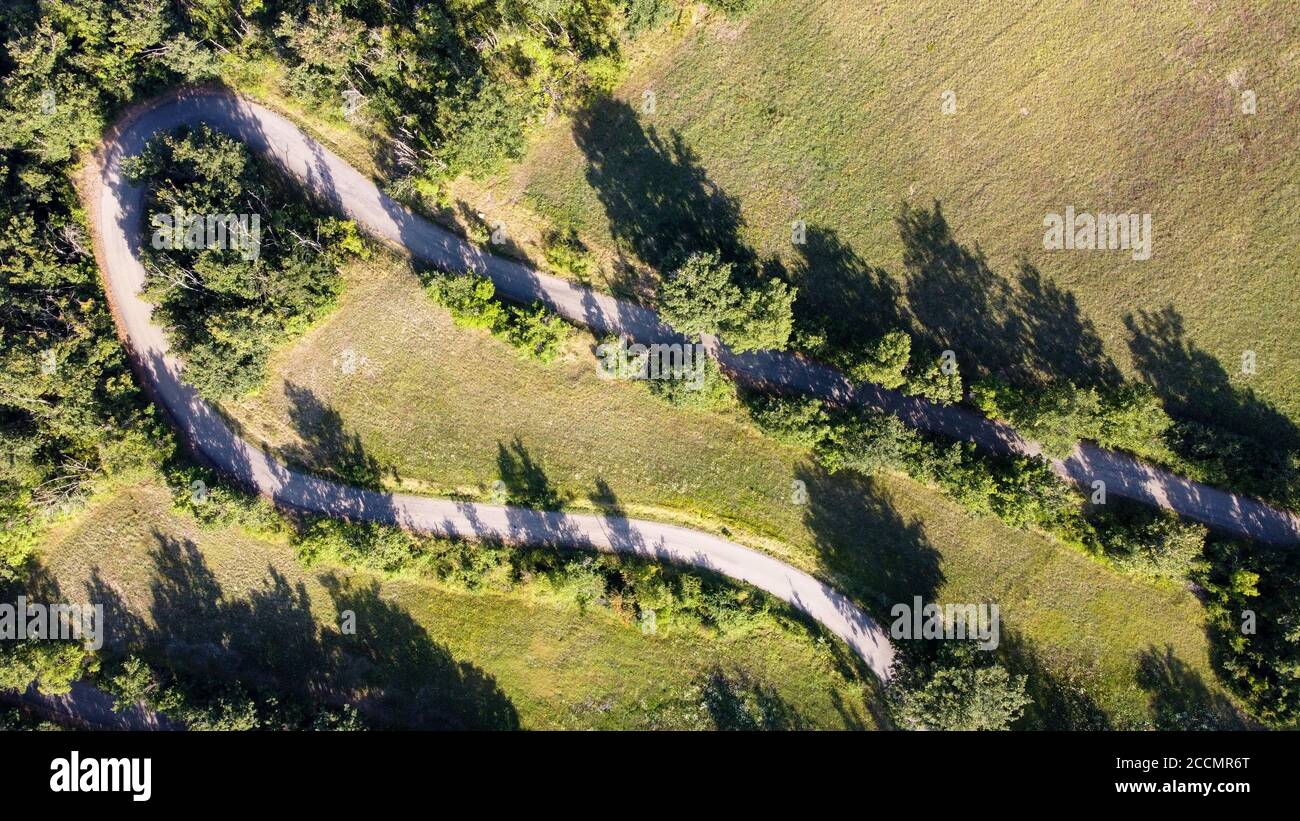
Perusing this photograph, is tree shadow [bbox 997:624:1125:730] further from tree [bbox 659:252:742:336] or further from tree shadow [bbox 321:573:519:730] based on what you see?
tree shadow [bbox 321:573:519:730]

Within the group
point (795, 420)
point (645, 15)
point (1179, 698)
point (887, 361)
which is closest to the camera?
point (887, 361)

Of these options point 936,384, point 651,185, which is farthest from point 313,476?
point 936,384

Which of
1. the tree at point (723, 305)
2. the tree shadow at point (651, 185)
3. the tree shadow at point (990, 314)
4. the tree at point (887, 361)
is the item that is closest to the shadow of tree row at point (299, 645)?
the tree at point (723, 305)

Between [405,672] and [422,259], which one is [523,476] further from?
[422,259]

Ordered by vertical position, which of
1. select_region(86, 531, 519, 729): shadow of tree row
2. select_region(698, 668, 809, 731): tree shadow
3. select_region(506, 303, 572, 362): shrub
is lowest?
select_region(698, 668, 809, 731): tree shadow

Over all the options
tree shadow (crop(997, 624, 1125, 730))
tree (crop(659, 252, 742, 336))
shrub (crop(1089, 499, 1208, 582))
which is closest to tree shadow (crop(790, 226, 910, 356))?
tree (crop(659, 252, 742, 336))

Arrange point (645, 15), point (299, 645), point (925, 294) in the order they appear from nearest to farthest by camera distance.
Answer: point (645, 15) < point (925, 294) < point (299, 645)

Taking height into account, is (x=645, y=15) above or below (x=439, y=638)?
above

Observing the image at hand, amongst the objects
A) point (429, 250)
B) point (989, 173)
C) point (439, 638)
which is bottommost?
point (439, 638)
